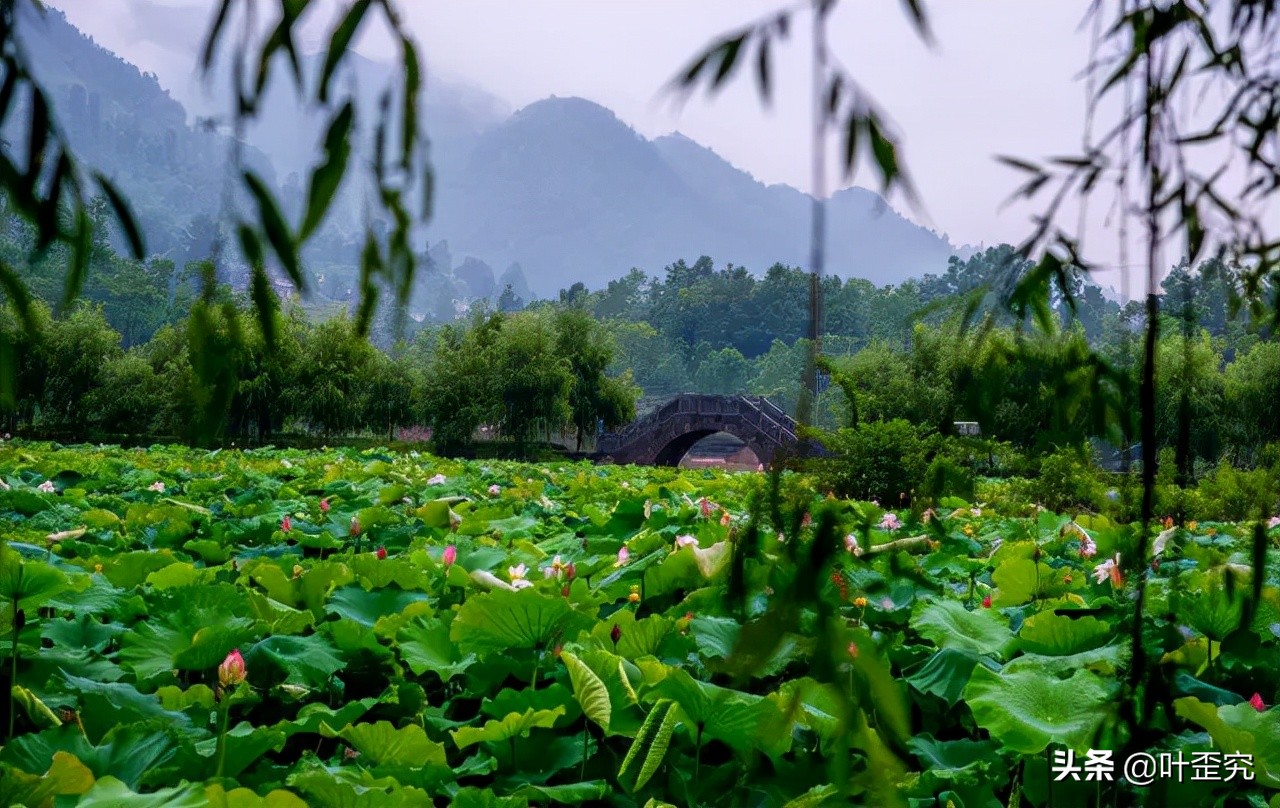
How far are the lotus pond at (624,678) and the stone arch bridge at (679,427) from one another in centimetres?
2055

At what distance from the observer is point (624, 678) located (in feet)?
3.16

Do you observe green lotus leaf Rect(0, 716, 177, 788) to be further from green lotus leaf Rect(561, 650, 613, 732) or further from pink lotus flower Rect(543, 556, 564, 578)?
pink lotus flower Rect(543, 556, 564, 578)

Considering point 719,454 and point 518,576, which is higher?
point 719,454

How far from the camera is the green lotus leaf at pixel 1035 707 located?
908 millimetres

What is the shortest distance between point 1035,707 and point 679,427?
21670mm

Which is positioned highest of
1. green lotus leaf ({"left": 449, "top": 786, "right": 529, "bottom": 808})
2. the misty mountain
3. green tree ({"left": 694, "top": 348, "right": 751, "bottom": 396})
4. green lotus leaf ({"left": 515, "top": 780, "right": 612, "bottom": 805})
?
the misty mountain

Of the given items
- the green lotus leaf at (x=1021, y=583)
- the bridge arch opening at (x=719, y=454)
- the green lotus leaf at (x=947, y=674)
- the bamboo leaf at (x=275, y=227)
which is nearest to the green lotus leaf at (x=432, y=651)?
the green lotus leaf at (x=947, y=674)

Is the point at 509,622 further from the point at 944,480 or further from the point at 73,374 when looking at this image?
the point at 73,374

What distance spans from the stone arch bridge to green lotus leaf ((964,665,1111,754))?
69.1 ft

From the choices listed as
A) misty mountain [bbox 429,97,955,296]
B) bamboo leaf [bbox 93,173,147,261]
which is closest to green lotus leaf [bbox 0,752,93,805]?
bamboo leaf [bbox 93,173,147,261]

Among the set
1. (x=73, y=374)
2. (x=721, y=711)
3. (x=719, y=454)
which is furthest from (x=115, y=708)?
(x=719, y=454)

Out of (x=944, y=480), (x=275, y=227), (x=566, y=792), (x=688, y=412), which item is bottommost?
(x=566, y=792)

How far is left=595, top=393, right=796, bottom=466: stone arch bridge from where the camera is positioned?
22.2 m

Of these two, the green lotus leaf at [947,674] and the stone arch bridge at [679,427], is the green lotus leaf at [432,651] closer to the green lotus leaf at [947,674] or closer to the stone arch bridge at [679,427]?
the green lotus leaf at [947,674]
